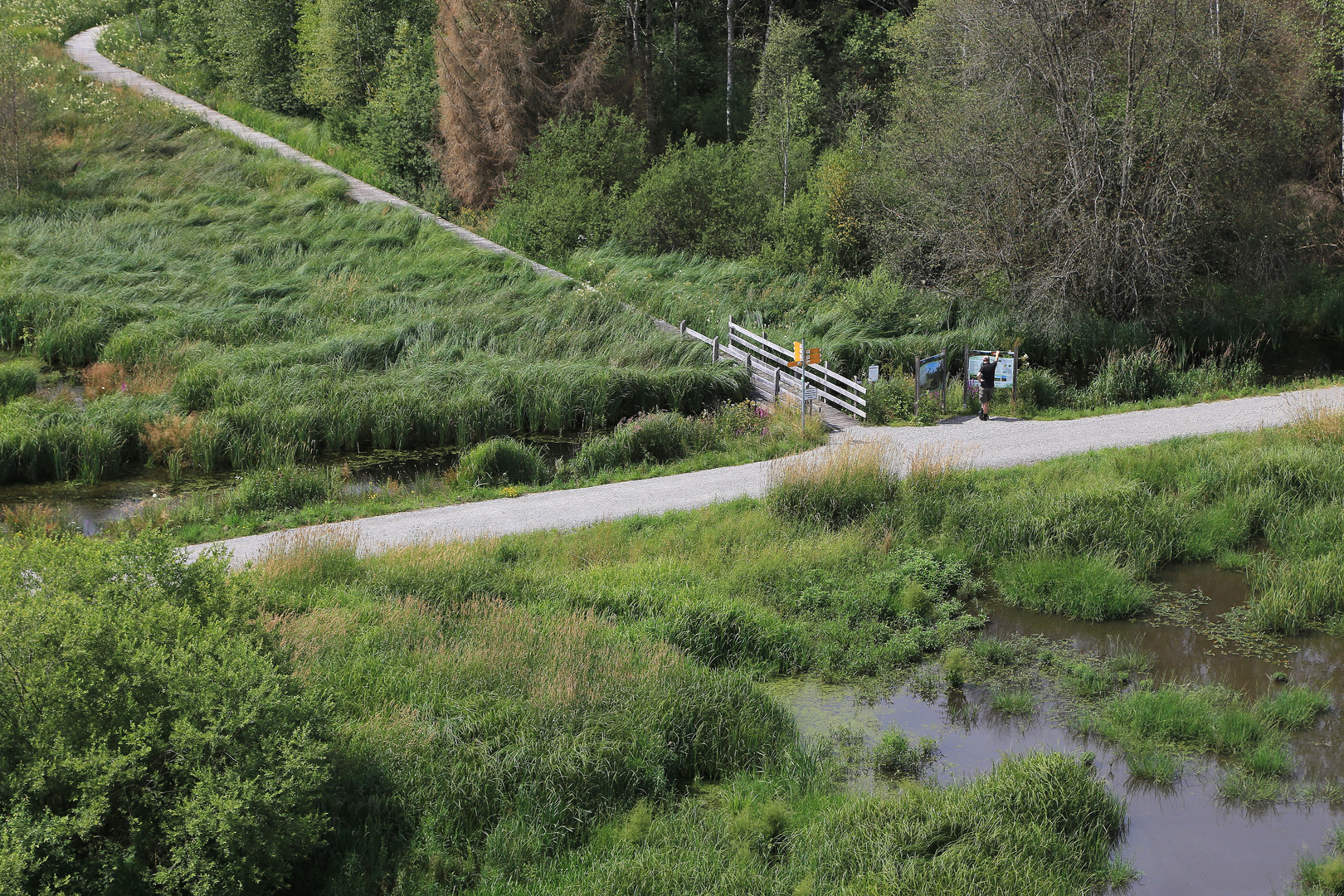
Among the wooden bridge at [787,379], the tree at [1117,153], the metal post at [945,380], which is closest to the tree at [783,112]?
the tree at [1117,153]

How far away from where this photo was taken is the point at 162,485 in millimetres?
16094

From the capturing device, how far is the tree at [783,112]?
28172mm

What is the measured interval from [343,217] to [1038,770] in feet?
84.3

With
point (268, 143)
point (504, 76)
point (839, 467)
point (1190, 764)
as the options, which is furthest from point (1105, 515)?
point (268, 143)

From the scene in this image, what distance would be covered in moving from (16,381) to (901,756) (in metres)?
17.7

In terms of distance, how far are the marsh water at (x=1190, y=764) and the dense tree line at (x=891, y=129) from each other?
1205 cm

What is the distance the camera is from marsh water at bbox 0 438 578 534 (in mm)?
14836

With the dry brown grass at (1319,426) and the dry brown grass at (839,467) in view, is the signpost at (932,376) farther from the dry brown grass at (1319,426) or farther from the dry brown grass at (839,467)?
the dry brown grass at (1319,426)

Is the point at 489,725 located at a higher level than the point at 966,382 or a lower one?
higher

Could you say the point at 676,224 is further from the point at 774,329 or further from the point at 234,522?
the point at 234,522

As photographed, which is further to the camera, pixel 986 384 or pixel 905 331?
pixel 905 331

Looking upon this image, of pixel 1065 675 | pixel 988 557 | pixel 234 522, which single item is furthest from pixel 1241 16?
pixel 234 522

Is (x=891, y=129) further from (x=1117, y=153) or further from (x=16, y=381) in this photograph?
(x=16, y=381)

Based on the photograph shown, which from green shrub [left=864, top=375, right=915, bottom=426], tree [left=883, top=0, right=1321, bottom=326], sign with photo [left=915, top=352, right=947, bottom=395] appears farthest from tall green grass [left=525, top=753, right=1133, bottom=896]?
tree [left=883, top=0, right=1321, bottom=326]
